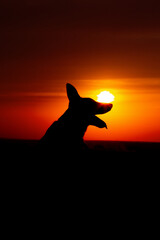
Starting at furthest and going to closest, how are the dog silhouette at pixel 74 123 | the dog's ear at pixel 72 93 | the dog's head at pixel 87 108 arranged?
the dog's head at pixel 87 108 < the dog's ear at pixel 72 93 < the dog silhouette at pixel 74 123

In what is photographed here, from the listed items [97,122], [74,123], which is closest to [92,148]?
[97,122]

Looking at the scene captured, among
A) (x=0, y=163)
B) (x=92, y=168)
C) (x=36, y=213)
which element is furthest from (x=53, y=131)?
(x=0, y=163)

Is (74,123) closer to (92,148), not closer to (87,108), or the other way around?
(87,108)

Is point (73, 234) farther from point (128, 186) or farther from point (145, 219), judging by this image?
point (128, 186)

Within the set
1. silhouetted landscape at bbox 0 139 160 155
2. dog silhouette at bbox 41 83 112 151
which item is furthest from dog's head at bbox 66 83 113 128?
silhouetted landscape at bbox 0 139 160 155

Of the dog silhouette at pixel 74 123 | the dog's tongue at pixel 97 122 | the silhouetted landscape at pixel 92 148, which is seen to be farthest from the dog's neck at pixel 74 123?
the silhouetted landscape at pixel 92 148

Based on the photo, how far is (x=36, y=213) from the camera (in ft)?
15.1

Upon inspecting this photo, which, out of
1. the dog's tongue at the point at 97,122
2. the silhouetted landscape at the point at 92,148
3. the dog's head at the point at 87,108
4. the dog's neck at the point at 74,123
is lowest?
the dog's neck at the point at 74,123

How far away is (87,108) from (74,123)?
1.09 feet

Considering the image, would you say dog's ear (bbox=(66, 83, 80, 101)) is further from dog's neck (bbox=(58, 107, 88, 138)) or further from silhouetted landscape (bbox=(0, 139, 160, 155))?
silhouetted landscape (bbox=(0, 139, 160, 155))

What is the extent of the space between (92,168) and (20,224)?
132cm

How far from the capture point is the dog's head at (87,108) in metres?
5.19

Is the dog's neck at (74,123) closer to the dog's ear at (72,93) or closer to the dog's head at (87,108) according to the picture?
the dog's head at (87,108)

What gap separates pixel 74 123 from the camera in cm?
509
